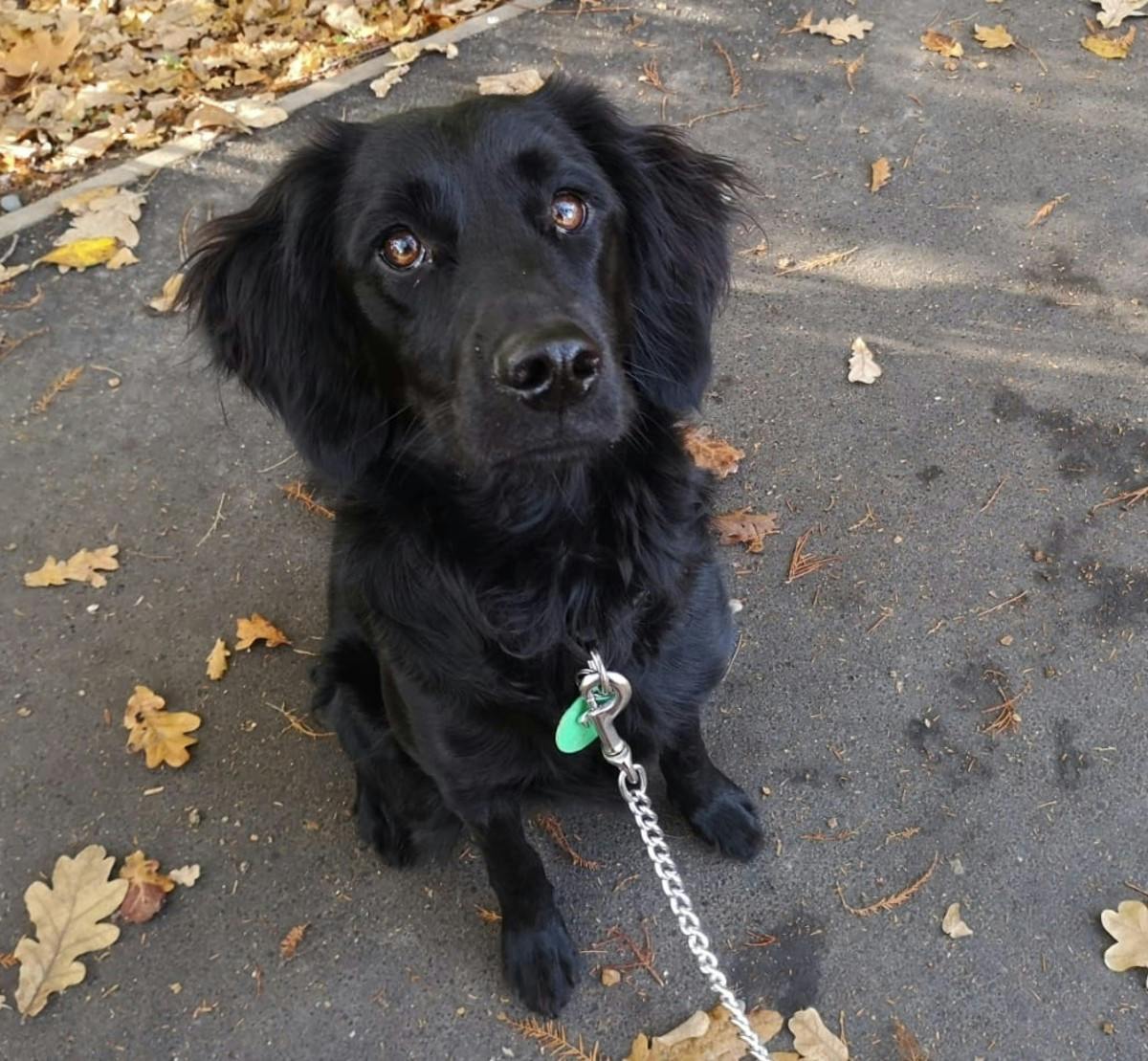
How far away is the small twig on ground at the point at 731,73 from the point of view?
413 cm

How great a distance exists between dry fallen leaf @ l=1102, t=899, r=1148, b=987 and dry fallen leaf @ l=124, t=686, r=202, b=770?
2.38 meters

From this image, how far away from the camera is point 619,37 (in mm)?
4359

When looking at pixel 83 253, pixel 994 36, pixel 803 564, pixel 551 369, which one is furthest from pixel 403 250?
pixel 994 36

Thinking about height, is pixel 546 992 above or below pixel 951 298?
below

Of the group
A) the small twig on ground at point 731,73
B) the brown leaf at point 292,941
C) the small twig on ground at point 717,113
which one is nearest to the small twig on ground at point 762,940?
the brown leaf at point 292,941

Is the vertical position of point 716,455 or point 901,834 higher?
point 716,455

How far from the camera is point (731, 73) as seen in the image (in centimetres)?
419

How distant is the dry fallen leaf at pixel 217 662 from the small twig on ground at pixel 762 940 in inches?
64.4

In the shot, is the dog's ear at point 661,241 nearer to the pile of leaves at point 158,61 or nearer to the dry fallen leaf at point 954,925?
the dry fallen leaf at point 954,925

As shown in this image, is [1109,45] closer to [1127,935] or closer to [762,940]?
[1127,935]

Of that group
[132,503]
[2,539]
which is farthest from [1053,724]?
[2,539]

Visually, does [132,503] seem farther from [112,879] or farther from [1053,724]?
[1053,724]

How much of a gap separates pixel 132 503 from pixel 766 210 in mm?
2460

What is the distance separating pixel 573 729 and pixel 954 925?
1161mm
